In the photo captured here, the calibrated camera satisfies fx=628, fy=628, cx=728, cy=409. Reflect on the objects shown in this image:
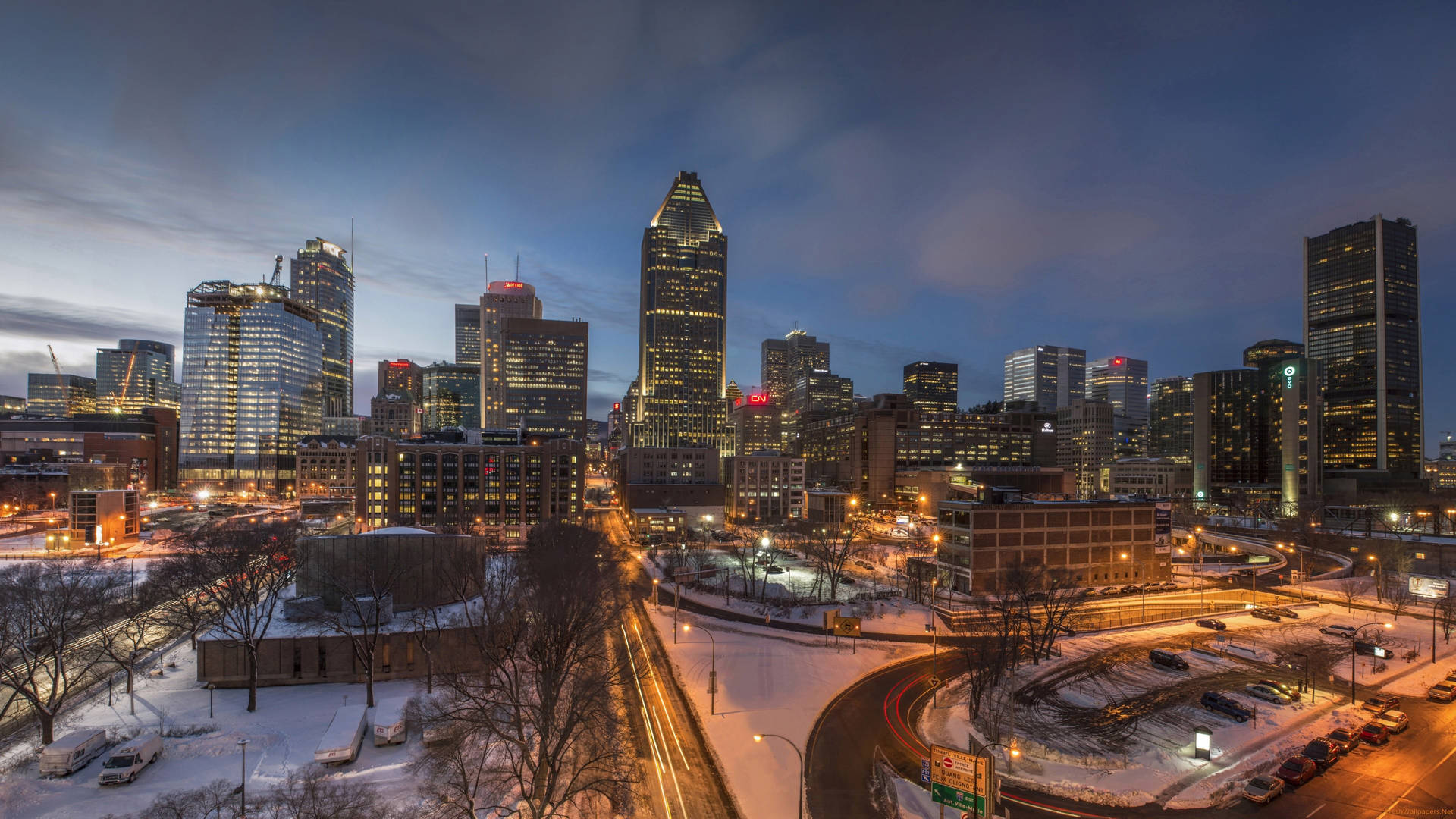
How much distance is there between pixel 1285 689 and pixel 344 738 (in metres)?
62.4

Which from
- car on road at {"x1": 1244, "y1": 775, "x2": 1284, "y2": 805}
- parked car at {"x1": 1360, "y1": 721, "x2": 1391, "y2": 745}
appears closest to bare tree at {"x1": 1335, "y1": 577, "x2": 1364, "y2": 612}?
parked car at {"x1": 1360, "y1": 721, "x2": 1391, "y2": 745}

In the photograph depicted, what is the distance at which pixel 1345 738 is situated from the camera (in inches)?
1460

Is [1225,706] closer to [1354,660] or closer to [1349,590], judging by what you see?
[1354,660]

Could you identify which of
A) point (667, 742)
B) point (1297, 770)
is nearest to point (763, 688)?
point (667, 742)

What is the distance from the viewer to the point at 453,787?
3086 cm

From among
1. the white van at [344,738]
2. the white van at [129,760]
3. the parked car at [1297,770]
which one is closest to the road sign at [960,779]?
the parked car at [1297,770]

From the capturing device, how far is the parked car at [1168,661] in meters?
51.1

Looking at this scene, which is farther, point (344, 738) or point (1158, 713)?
point (1158, 713)

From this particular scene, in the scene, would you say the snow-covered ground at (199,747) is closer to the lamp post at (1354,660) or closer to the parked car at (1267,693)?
the parked car at (1267,693)

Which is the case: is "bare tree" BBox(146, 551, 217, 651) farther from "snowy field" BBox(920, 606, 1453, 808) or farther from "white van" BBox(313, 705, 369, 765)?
"snowy field" BBox(920, 606, 1453, 808)

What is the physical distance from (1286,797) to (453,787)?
41964 millimetres

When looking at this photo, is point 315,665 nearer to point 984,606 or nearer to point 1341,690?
point 984,606

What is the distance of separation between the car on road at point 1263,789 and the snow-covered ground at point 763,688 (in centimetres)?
2261

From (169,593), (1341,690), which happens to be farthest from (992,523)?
(169,593)
